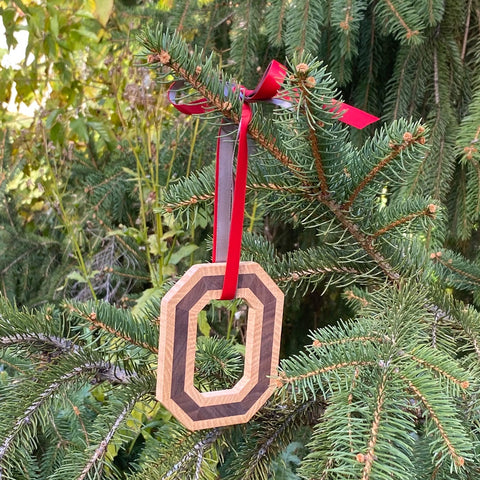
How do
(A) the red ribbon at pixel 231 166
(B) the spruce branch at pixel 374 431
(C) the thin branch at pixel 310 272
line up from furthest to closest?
(C) the thin branch at pixel 310 272, (A) the red ribbon at pixel 231 166, (B) the spruce branch at pixel 374 431

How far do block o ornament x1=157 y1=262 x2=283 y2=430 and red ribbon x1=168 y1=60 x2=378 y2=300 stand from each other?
0.01 meters

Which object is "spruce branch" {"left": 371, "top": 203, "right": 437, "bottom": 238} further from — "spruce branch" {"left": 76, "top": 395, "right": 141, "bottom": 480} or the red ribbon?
"spruce branch" {"left": 76, "top": 395, "right": 141, "bottom": 480}

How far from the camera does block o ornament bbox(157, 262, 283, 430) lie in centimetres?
47

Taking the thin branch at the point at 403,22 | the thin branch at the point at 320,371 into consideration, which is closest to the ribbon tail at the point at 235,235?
the thin branch at the point at 320,371

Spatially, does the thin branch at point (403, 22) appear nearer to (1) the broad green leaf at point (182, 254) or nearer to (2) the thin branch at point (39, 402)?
(1) the broad green leaf at point (182, 254)

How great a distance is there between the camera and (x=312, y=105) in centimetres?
39

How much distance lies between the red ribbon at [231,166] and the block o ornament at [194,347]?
0.05ft

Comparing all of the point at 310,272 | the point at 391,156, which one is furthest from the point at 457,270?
the point at 391,156

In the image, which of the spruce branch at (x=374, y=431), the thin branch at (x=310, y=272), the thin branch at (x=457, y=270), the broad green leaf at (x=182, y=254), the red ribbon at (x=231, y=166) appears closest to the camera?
the spruce branch at (x=374, y=431)

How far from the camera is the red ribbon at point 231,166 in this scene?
0.46m

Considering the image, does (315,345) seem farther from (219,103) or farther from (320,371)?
(219,103)

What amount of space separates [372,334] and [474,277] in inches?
15.4

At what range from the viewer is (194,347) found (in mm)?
478

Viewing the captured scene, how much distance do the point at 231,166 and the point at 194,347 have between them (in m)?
0.18
